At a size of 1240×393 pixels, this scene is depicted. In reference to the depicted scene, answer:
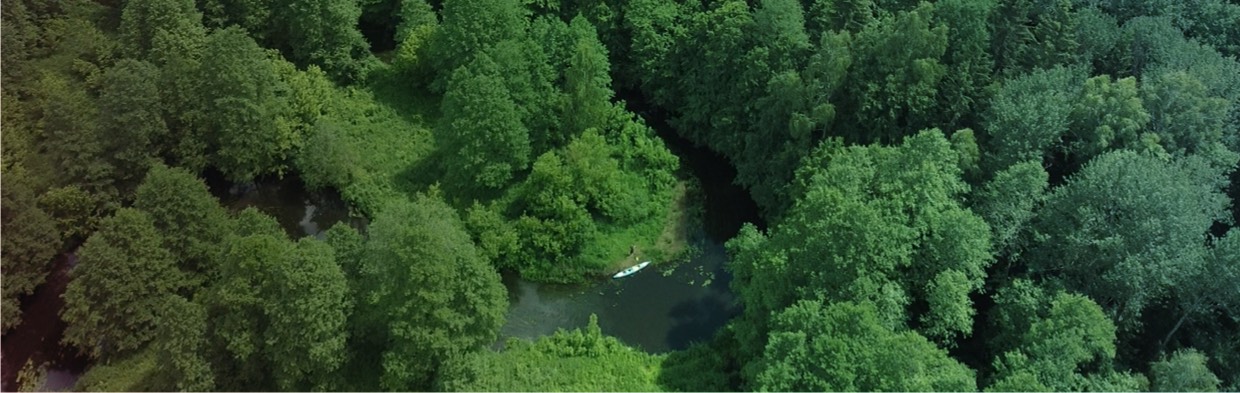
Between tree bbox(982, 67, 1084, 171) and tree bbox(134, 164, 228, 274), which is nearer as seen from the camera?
tree bbox(982, 67, 1084, 171)

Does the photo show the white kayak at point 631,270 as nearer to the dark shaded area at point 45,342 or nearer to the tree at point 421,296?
the tree at point 421,296

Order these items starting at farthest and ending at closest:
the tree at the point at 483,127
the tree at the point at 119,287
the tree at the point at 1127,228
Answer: the tree at the point at 483,127, the tree at the point at 119,287, the tree at the point at 1127,228

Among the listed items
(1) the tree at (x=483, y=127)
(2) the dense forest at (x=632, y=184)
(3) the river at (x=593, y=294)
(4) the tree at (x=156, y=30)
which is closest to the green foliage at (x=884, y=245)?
(2) the dense forest at (x=632, y=184)

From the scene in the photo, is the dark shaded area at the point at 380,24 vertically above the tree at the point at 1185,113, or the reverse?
the tree at the point at 1185,113

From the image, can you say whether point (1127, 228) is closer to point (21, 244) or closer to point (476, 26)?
point (476, 26)

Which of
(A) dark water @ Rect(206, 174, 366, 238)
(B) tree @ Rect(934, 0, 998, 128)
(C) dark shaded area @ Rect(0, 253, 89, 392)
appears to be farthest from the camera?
(A) dark water @ Rect(206, 174, 366, 238)

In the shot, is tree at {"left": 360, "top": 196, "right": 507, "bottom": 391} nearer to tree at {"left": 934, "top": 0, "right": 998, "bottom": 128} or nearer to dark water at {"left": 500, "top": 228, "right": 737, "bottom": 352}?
dark water at {"left": 500, "top": 228, "right": 737, "bottom": 352}

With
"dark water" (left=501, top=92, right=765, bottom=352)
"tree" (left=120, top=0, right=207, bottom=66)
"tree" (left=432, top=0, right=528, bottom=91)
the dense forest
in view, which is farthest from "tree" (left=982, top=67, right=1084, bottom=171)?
"tree" (left=120, top=0, right=207, bottom=66)

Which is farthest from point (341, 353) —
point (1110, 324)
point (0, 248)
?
point (1110, 324)
